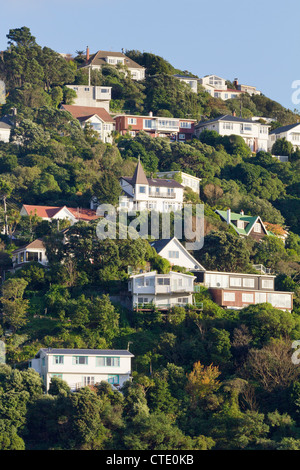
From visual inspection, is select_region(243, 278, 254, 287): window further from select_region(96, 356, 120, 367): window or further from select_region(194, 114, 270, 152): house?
select_region(194, 114, 270, 152): house

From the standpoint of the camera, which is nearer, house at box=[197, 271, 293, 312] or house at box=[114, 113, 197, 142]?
house at box=[197, 271, 293, 312]

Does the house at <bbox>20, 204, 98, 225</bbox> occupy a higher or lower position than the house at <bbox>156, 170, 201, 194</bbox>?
lower

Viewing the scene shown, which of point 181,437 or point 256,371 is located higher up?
point 256,371

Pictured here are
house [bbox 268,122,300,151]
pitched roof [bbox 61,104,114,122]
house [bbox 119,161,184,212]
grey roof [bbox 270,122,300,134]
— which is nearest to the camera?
house [bbox 119,161,184,212]

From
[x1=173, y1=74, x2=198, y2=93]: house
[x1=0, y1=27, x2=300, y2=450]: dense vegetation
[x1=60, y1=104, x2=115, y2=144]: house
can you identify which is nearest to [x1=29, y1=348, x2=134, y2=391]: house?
[x1=0, y1=27, x2=300, y2=450]: dense vegetation

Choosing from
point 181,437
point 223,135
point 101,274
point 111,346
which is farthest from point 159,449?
point 223,135
